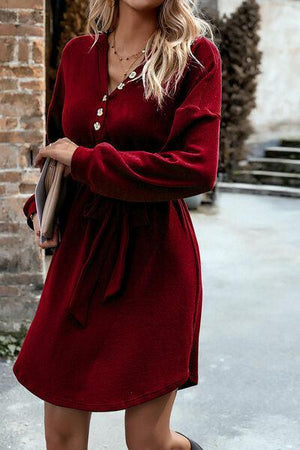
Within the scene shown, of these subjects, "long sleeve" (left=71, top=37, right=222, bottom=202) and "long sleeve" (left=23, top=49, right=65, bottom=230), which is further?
"long sleeve" (left=23, top=49, right=65, bottom=230)

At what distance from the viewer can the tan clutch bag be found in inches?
72.2

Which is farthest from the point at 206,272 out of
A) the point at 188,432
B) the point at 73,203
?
the point at 73,203

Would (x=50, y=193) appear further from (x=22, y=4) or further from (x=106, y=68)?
(x=22, y=4)

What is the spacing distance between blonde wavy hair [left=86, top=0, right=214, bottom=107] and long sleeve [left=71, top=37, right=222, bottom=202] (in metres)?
0.07

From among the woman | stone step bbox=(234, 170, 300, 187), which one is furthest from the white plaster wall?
the woman

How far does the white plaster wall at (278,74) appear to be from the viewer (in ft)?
38.3

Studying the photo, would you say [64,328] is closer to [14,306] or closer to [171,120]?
[171,120]

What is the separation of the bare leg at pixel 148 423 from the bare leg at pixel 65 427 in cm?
12

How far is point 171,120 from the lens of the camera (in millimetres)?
1776

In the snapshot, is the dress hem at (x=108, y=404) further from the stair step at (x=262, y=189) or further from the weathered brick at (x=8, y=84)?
the stair step at (x=262, y=189)

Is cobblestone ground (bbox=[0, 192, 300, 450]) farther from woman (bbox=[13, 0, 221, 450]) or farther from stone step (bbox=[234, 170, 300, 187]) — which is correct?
stone step (bbox=[234, 170, 300, 187])

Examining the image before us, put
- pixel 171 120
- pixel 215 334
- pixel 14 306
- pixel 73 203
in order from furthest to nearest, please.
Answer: pixel 215 334 → pixel 14 306 → pixel 73 203 → pixel 171 120

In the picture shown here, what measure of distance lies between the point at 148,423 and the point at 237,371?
1.90m

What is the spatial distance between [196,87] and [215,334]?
8.81 ft
